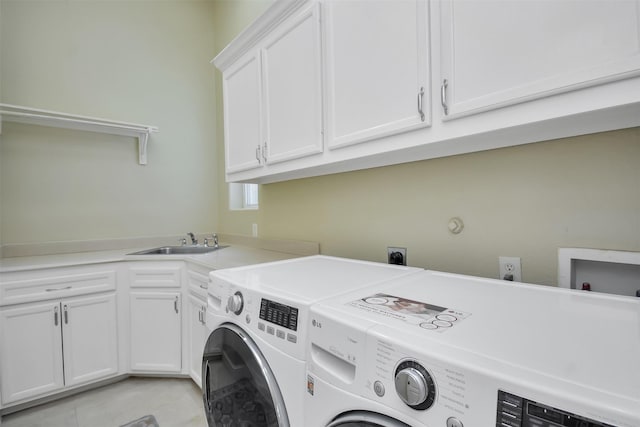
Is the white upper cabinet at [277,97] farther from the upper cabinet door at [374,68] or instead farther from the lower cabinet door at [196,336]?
the lower cabinet door at [196,336]

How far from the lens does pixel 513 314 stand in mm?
710

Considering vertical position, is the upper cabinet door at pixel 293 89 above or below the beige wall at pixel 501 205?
above

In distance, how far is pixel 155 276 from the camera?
7.02ft

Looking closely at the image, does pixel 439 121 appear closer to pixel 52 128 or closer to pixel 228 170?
pixel 228 170

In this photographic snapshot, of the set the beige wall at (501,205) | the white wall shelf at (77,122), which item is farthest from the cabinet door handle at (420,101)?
the white wall shelf at (77,122)

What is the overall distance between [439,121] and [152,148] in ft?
8.79

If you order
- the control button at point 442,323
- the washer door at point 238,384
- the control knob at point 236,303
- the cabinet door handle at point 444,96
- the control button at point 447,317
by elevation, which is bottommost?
the washer door at point 238,384

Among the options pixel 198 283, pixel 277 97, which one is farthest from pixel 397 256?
pixel 198 283

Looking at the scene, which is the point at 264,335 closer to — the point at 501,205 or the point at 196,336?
the point at 501,205

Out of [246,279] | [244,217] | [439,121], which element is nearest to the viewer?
[439,121]

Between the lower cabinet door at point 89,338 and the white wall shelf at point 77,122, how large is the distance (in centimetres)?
130

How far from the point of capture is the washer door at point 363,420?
1.86ft

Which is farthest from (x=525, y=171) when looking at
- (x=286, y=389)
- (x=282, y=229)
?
(x=282, y=229)

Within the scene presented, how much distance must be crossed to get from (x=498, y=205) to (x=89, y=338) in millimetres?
2553
